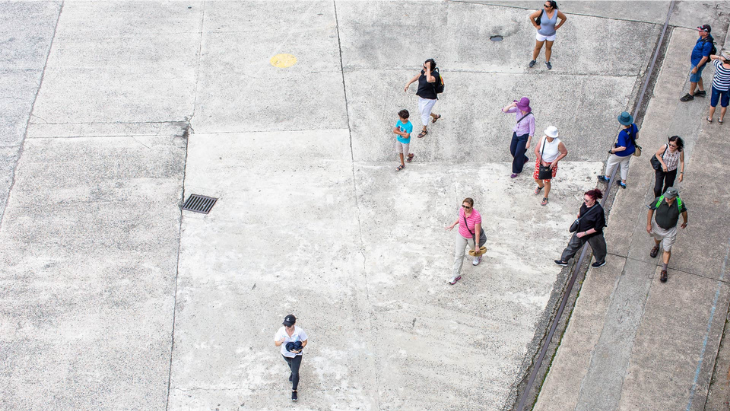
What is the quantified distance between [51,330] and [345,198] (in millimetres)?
4338

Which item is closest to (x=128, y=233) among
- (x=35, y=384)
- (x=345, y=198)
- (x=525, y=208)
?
(x=35, y=384)

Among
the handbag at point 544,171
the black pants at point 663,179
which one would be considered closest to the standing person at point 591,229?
the handbag at point 544,171

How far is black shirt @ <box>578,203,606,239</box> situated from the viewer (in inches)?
323

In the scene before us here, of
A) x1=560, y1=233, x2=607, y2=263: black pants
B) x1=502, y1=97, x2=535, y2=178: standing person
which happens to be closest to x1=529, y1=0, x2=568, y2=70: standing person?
x1=502, y1=97, x2=535, y2=178: standing person

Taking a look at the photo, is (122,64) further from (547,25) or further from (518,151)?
(547,25)

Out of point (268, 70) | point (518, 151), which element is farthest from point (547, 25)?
point (268, 70)

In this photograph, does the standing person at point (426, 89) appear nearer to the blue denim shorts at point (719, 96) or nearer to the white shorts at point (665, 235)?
the white shorts at point (665, 235)

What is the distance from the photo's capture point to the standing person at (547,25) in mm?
11531

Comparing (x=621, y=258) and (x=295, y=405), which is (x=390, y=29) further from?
(x=295, y=405)

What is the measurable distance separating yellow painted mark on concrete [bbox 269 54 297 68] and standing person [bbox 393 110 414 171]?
10.7 feet

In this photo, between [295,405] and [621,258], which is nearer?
[295,405]

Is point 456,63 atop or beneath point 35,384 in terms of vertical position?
atop

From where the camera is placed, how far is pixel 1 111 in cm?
1123

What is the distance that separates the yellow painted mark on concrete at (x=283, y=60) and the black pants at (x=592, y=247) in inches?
253
